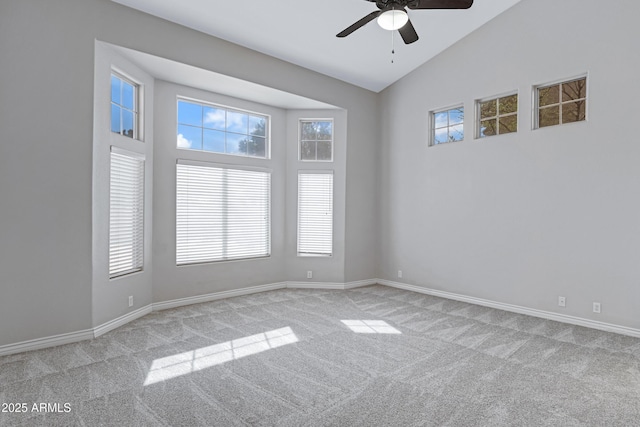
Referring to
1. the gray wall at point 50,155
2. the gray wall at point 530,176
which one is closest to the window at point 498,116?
the gray wall at point 530,176

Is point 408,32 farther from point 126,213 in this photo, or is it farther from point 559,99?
point 126,213

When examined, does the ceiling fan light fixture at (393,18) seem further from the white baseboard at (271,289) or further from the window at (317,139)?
the white baseboard at (271,289)

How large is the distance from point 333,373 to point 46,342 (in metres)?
2.83

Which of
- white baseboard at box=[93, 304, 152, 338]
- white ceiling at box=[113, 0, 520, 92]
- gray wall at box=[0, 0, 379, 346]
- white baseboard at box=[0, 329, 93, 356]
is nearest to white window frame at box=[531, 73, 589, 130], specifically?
white ceiling at box=[113, 0, 520, 92]

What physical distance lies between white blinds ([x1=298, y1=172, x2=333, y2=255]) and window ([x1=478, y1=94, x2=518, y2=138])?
8.30ft

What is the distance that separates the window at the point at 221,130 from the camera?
17.5 feet

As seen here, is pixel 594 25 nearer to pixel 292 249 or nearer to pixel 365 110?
pixel 365 110

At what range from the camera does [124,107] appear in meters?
4.52

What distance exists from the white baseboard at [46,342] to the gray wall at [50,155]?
6cm

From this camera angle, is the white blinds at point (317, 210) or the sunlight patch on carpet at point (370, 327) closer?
the sunlight patch on carpet at point (370, 327)

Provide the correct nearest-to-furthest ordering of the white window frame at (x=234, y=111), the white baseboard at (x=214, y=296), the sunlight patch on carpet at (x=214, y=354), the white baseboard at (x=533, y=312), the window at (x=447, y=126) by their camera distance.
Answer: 1. the sunlight patch on carpet at (x=214, y=354)
2. the white baseboard at (x=533, y=312)
3. the white baseboard at (x=214, y=296)
4. the white window frame at (x=234, y=111)
5. the window at (x=447, y=126)

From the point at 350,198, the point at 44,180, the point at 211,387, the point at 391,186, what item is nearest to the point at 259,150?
the point at 350,198

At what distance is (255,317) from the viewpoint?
15.3 feet

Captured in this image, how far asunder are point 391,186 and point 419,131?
1.08 metres
